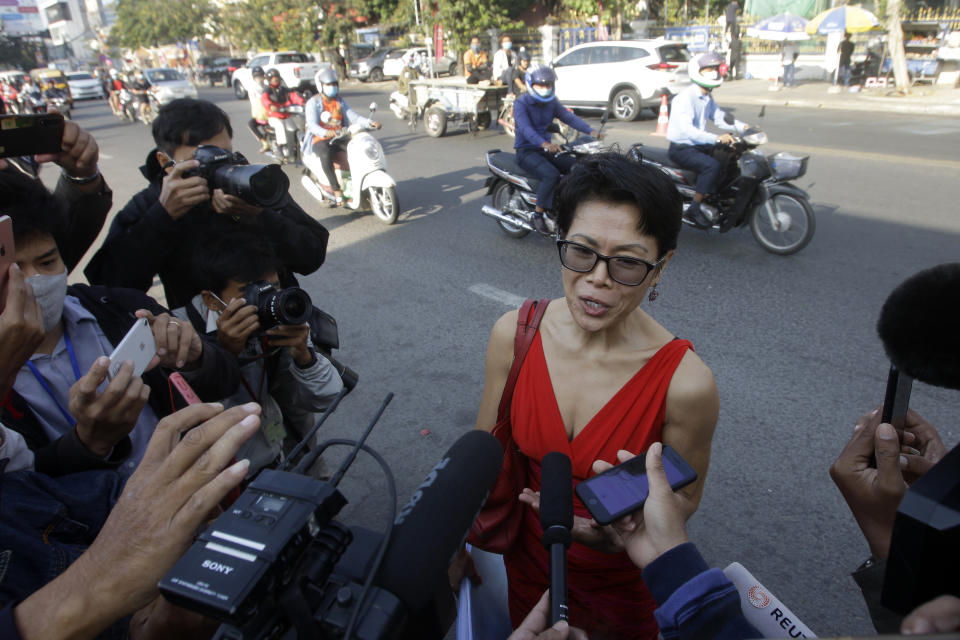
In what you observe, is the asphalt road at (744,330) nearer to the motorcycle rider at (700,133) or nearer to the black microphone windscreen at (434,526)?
the motorcycle rider at (700,133)

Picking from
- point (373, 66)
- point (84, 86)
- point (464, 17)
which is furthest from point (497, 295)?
point (84, 86)

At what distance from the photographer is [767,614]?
1372 millimetres

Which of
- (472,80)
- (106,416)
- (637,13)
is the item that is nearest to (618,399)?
(106,416)

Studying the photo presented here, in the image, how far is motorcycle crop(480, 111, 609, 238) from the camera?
630 centimetres

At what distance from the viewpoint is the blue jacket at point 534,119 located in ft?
21.0

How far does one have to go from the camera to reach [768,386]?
3688 mm

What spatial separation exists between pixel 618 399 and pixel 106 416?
1.24 meters

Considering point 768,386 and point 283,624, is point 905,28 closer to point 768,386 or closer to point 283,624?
point 768,386

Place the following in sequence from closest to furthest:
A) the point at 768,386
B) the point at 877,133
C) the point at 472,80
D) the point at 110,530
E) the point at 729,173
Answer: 1. the point at 110,530
2. the point at 768,386
3. the point at 729,173
4. the point at 877,133
5. the point at 472,80

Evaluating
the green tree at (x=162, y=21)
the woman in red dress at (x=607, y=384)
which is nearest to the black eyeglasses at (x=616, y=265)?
the woman in red dress at (x=607, y=384)

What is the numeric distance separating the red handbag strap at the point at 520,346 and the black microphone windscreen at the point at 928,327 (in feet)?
3.10

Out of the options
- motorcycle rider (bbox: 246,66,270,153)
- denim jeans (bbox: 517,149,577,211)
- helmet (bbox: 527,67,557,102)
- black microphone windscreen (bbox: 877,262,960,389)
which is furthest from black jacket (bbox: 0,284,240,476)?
motorcycle rider (bbox: 246,66,270,153)

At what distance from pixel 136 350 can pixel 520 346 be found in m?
1.00

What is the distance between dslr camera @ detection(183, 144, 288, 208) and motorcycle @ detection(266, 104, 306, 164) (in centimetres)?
930
